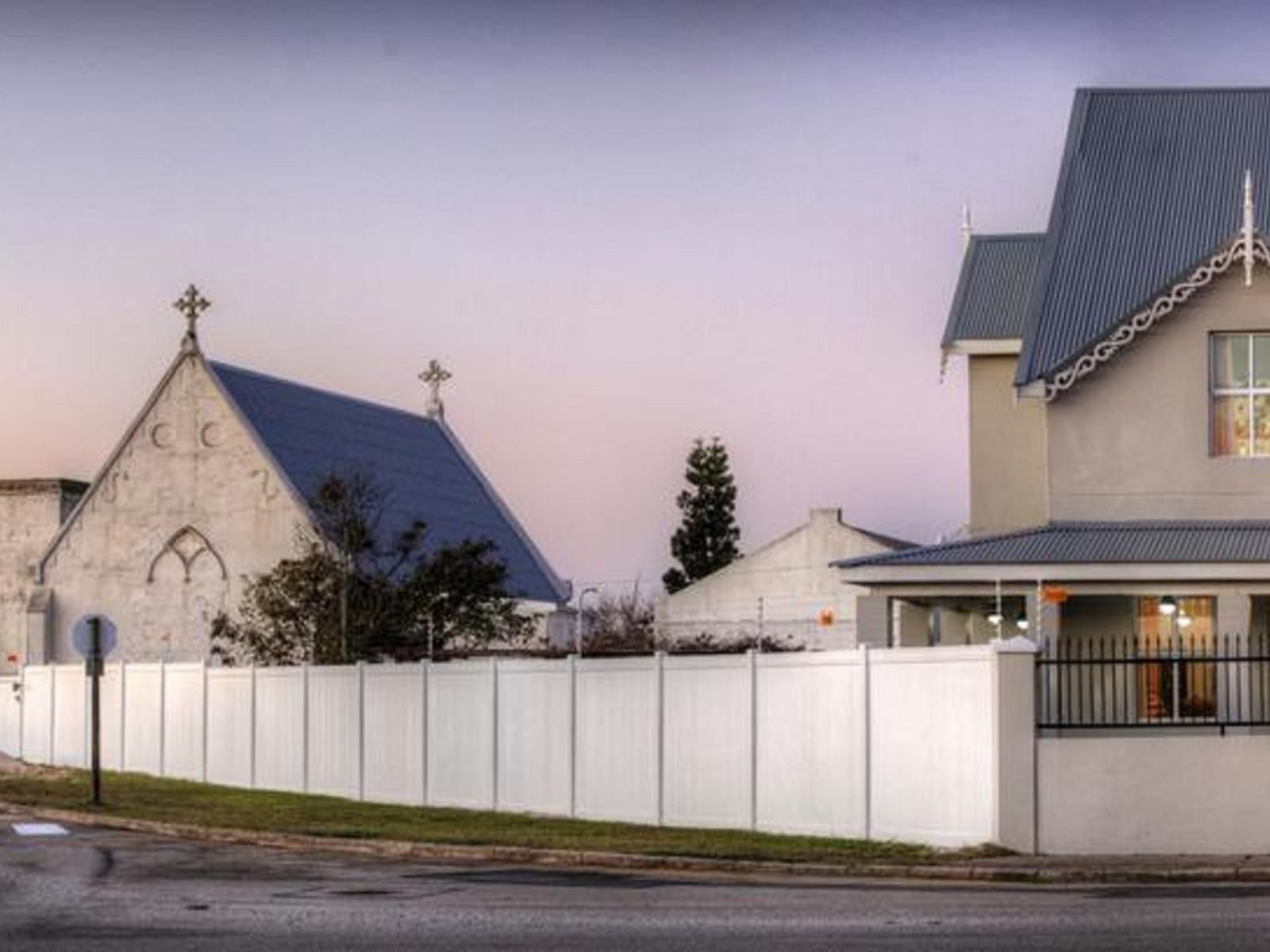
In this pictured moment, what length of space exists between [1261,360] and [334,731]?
49.5ft

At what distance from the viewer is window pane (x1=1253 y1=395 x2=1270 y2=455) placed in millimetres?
35688

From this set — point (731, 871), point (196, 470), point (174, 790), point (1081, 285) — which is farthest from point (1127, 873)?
point (196, 470)

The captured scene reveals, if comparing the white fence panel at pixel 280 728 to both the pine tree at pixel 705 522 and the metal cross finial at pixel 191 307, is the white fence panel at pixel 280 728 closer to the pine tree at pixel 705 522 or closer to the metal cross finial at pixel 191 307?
the metal cross finial at pixel 191 307

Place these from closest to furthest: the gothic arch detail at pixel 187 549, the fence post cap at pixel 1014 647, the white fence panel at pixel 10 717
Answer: the fence post cap at pixel 1014 647 → the white fence panel at pixel 10 717 → the gothic arch detail at pixel 187 549

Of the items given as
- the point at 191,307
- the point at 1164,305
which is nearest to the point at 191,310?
the point at 191,307

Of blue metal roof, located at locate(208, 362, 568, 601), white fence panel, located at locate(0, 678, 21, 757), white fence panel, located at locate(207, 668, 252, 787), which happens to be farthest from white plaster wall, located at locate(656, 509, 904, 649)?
white fence panel, located at locate(207, 668, 252, 787)

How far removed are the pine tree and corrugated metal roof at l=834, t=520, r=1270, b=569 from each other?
3276 inches

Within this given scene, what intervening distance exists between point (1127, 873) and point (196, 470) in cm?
5122

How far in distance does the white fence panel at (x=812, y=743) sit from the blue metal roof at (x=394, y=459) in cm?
3876

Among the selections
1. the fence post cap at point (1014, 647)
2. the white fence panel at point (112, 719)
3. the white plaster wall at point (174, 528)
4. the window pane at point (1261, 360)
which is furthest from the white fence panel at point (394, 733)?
the white plaster wall at point (174, 528)

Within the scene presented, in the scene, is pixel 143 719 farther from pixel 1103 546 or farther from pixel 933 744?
pixel 933 744

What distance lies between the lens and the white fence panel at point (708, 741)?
99.9 feet

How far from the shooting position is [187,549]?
72500 millimetres

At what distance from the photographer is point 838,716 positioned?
2892cm
